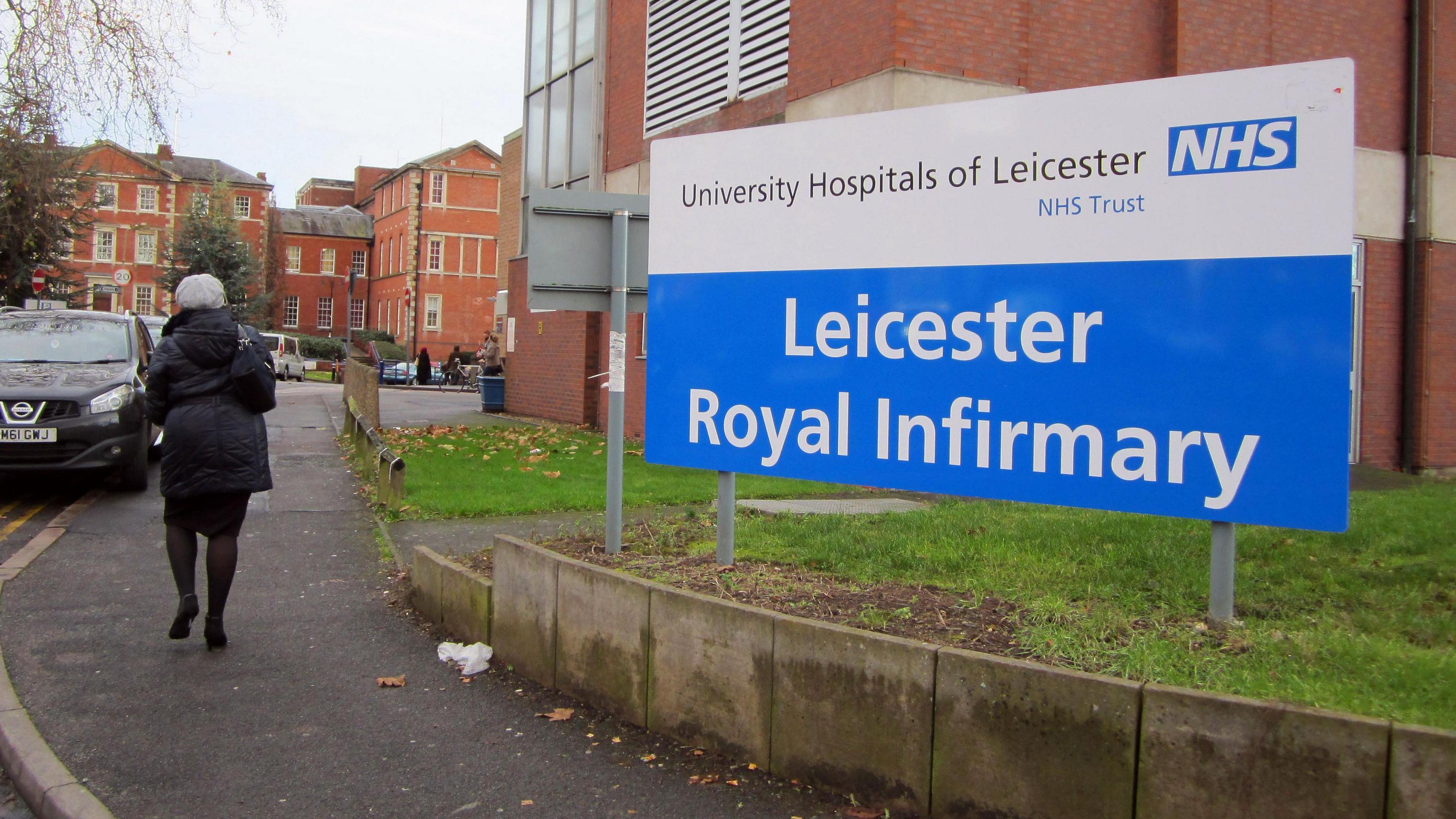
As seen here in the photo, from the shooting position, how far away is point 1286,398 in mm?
3729

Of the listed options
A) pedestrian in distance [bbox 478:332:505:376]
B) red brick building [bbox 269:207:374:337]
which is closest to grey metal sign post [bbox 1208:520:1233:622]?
pedestrian in distance [bbox 478:332:505:376]

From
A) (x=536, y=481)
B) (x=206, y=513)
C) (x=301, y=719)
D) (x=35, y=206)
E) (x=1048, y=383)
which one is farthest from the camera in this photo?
(x=35, y=206)

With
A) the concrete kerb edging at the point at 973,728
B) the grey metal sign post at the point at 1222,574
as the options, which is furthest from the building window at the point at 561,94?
the grey metal sign post at the point at 1222,574

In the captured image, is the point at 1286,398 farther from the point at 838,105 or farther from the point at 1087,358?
the point at 838,105

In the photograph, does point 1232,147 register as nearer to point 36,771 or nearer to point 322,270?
point 36,771

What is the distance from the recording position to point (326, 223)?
3093 inches

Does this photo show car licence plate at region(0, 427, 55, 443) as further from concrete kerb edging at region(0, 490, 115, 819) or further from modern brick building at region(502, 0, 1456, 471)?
modern brick building at region(502, 0, 1456, 471)

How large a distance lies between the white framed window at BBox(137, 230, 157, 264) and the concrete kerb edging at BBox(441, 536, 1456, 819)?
75038 millimetres

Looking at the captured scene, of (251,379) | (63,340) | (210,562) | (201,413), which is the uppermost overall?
(63,340)

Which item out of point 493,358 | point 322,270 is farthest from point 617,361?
point 322,270

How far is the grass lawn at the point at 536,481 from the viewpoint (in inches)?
359

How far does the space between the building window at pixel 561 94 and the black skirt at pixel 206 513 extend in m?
13.6

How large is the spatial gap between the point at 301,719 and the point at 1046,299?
350cm

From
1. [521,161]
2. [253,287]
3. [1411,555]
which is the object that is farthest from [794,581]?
[253,287]
